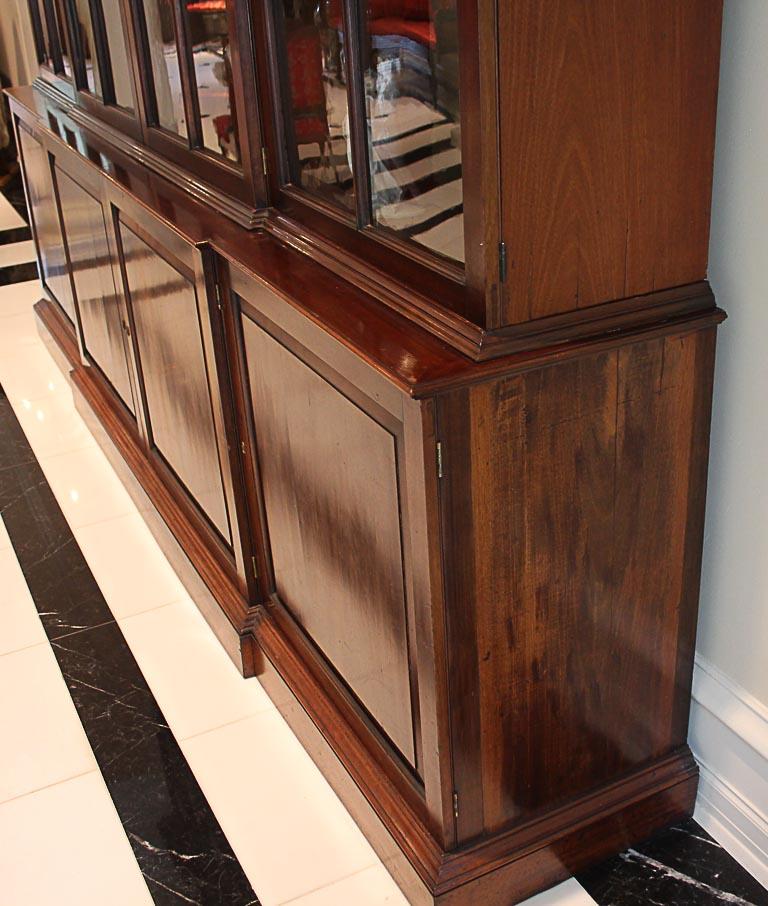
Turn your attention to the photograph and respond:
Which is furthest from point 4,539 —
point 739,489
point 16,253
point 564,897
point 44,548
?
point 16,253

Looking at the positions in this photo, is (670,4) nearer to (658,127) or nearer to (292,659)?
(658,127)

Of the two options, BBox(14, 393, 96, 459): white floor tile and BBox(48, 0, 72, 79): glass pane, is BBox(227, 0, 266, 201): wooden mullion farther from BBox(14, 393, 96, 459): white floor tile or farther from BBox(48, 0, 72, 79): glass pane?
BBox(14, 393, 96, 459): white floor tile

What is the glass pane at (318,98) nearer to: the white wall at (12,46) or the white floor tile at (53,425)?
the white floor tile at (53,425)

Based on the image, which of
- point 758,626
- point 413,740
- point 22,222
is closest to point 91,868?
point 413,740

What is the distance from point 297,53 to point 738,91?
718mm

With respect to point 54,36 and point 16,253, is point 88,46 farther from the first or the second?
point 16,253

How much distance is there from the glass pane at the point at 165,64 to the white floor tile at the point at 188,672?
110cm

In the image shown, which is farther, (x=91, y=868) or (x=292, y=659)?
(x=292, y=659)

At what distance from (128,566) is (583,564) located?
1546mm

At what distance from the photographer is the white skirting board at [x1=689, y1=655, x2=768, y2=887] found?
1.80 meters

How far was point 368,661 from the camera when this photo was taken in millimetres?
1866

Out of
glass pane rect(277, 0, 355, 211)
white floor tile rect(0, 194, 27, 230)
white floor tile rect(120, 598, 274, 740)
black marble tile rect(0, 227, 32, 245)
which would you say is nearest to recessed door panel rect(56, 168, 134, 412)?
white floor tile rect(120, 598, 274, 740)

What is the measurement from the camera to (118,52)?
108 inches

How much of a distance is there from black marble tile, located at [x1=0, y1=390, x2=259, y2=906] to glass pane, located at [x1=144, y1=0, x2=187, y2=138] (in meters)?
1.14
